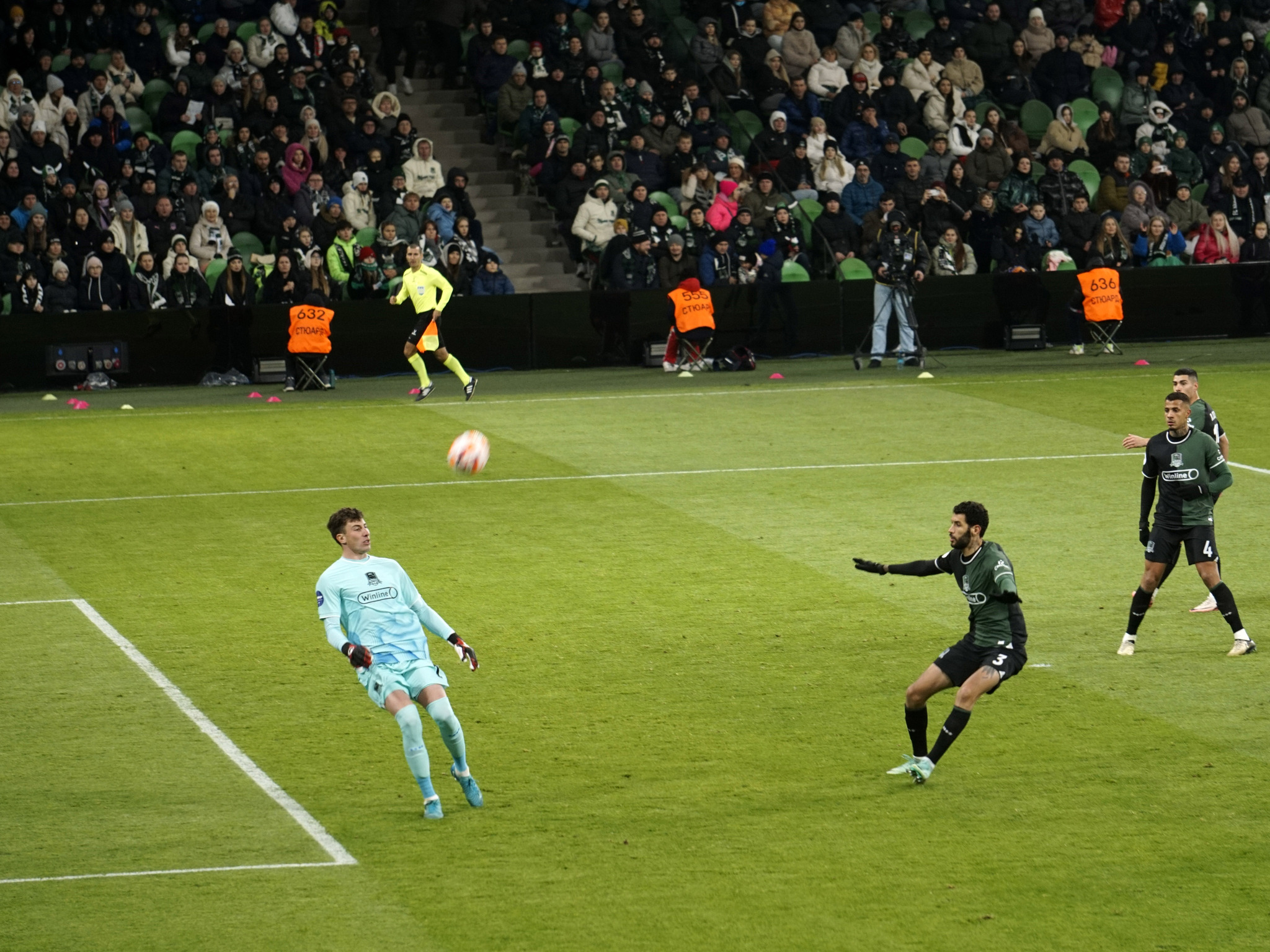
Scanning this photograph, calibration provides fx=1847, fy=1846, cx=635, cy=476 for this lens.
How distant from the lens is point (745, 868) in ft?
31.2

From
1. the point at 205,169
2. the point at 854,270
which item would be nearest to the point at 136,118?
the point at 205,169

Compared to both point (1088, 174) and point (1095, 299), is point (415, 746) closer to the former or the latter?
point (1095, 299)

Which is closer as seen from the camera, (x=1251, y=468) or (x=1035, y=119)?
(x=1251, y=468)

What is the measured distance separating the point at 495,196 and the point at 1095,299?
11096mm

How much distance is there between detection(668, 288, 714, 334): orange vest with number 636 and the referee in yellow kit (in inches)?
148

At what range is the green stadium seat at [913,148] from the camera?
35.3 m

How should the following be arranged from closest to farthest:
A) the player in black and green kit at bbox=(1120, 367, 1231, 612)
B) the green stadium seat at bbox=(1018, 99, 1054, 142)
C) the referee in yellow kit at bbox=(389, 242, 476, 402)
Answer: the player in black and green kit at bbox=(1120, 367, 1231, 612), the referee in yellow kit at bbox=(389, 242, 476, 402), the green stadium seat at bbox=(1018, 99, 1054, 142)

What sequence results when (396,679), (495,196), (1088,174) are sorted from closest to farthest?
1. (396,679)
2. (495,196)
3. (1088,174)

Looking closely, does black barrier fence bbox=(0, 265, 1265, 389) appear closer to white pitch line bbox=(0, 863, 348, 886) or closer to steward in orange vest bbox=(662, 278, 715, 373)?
steward in orange vest bbox=(662, 278, 715, 373)

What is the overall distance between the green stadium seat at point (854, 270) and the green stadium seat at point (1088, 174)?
224 inches

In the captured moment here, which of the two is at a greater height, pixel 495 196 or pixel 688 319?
pixel 495 196

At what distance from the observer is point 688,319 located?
99.8ft

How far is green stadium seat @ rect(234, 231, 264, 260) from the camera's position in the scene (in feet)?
101

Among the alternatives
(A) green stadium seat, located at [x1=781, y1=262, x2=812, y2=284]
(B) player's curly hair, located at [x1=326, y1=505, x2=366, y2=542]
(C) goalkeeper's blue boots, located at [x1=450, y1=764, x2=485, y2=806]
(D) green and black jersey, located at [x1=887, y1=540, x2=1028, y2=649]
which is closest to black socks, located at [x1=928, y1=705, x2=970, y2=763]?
(D) green and black jersey, located at [x1=887, y1=540, x2=1028, y2=649]
